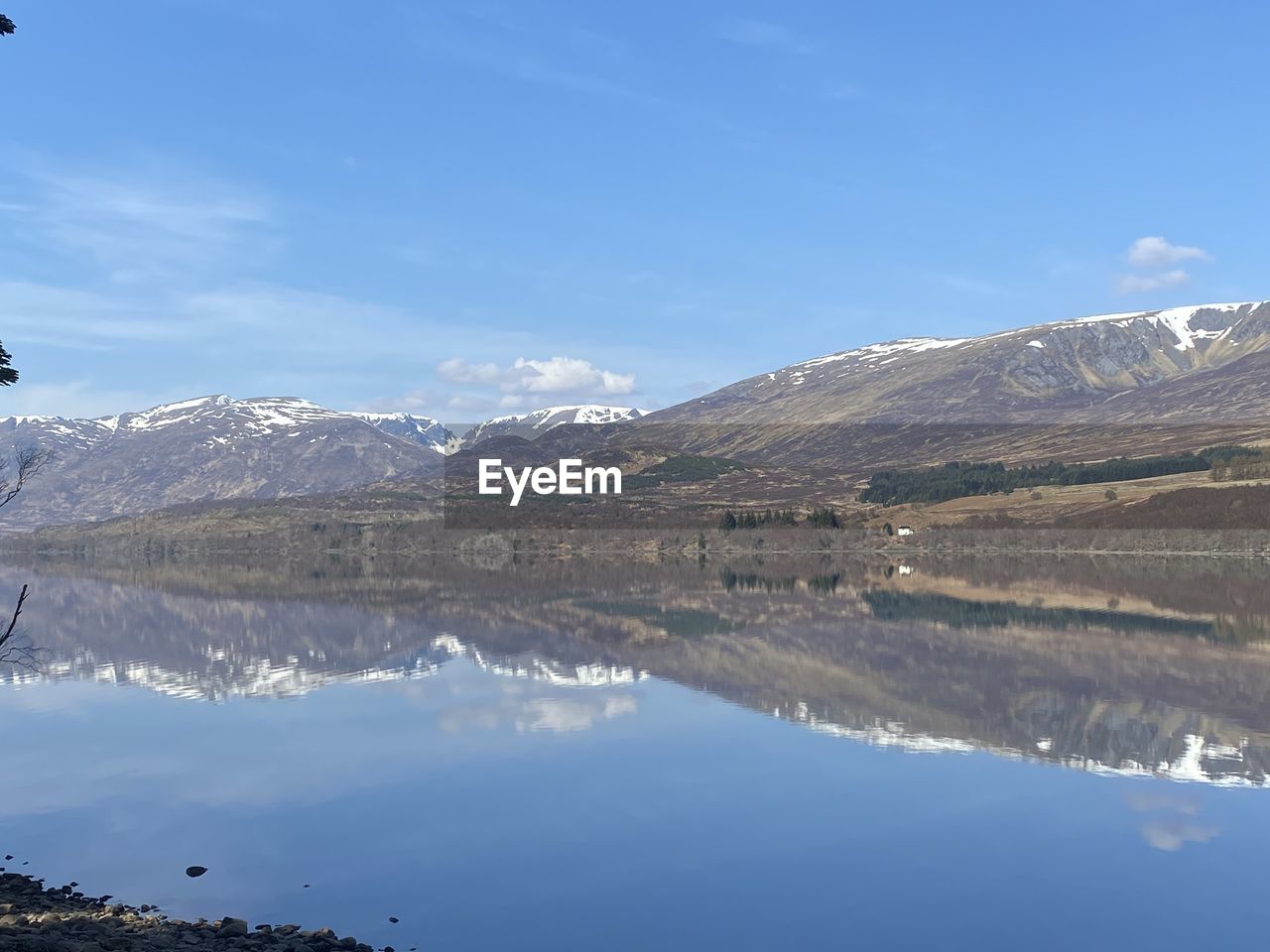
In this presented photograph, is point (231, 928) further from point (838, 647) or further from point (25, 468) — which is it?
point (838, 647)

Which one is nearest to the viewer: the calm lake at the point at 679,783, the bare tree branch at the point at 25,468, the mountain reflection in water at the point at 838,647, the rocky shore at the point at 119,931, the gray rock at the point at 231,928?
the rocky shore at the point at 119,931

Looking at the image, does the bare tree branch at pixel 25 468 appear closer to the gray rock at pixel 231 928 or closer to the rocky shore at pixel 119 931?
the rocky shore at pixel 119 931

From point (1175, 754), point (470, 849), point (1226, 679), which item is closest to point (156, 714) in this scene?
point (470, 849)

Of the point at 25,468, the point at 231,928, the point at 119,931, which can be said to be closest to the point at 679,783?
the point at 231,928

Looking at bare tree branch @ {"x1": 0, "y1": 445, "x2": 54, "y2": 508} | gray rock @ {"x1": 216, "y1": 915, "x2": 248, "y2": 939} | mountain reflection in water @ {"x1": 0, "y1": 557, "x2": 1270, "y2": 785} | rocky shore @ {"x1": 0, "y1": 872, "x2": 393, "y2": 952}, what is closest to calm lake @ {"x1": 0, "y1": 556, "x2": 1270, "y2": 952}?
mountain reflection in water @ {"x1": 0, "y1": 557, "x2": 1270, "y2": 785}

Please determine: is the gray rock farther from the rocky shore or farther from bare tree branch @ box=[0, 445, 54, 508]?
bare tree branch @ box=[0, 445, 54, 508]

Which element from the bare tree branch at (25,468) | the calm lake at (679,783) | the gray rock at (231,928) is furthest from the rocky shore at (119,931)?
the bare tree branch at (25,468)
